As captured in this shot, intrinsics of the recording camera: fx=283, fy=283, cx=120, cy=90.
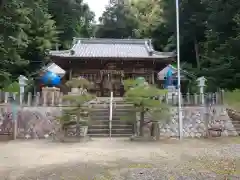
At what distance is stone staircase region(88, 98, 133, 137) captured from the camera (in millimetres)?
13273

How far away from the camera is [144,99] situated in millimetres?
11672

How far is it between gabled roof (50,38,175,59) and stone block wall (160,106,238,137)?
6.03 metres

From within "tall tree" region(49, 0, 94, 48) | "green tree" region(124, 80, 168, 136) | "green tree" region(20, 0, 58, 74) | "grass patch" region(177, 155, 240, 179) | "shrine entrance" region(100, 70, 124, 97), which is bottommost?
"grass patch" region(177, 155, 240, 179)

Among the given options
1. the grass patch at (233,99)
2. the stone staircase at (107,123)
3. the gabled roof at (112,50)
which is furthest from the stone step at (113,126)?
the gabled roof at (112,50)

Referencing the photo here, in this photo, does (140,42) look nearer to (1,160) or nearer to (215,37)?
(215,37)

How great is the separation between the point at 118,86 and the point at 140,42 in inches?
217

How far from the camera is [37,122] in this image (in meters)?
13.7

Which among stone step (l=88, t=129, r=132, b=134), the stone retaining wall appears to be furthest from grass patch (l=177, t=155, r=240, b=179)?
the stone retaining wall

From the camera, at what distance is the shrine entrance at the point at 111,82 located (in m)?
20.6

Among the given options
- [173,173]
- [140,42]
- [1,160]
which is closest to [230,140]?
[173,173]

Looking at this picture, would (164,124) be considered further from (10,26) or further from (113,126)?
(10,26)

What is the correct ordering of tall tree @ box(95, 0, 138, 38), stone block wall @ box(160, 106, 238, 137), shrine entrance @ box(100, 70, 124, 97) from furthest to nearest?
tall tree @ box(95, 0, 138, 38), shrine entrance @ box(100, 70, 124, 97), stone block wall @ box(160, 106, 238, 137)

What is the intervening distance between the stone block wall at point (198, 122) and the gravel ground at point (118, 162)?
10.8 ft

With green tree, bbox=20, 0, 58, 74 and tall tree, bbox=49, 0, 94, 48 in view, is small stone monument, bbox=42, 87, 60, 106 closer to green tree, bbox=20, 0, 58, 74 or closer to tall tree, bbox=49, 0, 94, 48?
green tree, bbox=20, 0, 58, 74
